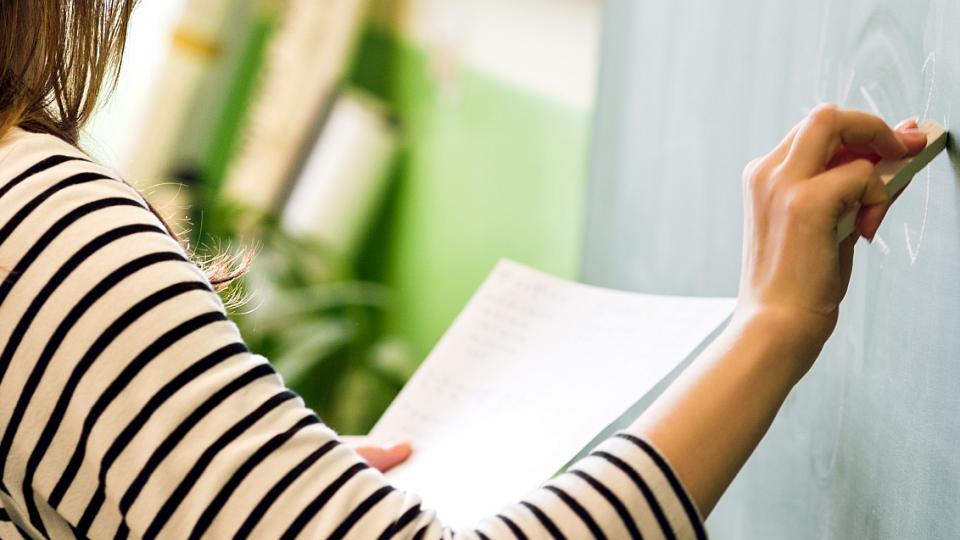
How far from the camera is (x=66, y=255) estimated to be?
532mm

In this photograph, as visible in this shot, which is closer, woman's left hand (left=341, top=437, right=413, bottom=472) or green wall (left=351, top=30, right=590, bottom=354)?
woman's left hand (left=341, top=437, right=413, bottom=472)

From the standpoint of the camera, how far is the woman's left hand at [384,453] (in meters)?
0.88

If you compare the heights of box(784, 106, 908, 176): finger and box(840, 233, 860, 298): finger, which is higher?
box(784, 106, 908, 176): finger

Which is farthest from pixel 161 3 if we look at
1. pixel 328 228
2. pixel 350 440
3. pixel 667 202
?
pixel 350 440

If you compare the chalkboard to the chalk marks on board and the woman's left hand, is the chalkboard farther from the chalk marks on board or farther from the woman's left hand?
the woman's left hand

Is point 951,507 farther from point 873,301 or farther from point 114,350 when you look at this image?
point 114,350

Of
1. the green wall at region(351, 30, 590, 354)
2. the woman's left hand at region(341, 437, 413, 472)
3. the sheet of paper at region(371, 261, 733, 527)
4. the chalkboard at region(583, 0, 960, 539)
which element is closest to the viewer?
the chalkboard at region(583, 0, 960, 539)

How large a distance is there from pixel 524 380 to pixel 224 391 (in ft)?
1.19

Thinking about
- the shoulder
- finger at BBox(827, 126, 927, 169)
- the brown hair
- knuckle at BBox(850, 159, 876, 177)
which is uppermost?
finger at BBox(827, 126, 927, 169)

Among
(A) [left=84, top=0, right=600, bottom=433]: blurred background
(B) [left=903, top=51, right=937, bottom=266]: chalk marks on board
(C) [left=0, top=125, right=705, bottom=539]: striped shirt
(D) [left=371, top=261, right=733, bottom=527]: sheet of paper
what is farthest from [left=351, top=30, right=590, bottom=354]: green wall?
(C) [left=0, top=125, right=705, bottom=539]: striped shirt

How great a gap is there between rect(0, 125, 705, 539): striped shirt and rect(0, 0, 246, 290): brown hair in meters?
0.10

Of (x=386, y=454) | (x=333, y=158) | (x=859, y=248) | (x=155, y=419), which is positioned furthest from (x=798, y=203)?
(x=333, y=158)

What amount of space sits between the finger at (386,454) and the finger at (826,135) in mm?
437

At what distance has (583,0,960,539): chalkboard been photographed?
631 mm
